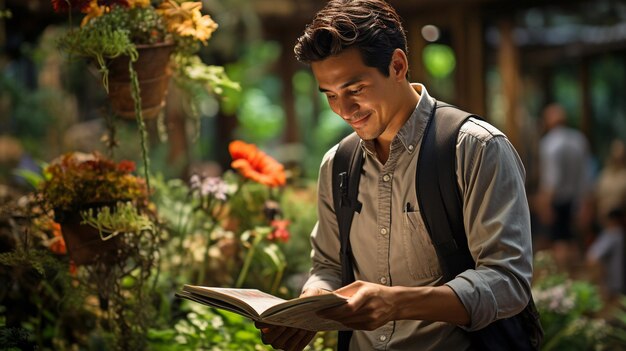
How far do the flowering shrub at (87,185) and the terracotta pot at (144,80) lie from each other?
256 mm

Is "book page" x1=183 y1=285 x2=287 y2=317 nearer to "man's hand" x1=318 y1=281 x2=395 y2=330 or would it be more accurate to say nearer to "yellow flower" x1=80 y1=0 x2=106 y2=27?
"man's hand" x1=318 y1=281 x2=395 y2=330

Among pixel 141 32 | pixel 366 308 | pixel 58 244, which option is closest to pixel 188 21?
pixel 141 32

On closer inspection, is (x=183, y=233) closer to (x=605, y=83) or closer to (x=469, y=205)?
(x=469, y=205)

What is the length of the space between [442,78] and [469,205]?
1063 centimetres

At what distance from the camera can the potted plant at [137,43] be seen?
130 inches

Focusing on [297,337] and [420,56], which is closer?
[297,337]

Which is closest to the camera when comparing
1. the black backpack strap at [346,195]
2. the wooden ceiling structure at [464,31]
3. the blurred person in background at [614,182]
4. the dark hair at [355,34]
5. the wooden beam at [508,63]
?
the dark hair at [355,34]

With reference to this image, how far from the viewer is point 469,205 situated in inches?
96.7

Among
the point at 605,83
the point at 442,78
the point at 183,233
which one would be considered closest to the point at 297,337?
the point at 183,233

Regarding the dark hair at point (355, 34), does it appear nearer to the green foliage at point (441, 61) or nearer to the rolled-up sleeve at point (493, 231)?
the rolled-up sleeve at point (493, 231)

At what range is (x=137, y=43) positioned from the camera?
350 centimetres

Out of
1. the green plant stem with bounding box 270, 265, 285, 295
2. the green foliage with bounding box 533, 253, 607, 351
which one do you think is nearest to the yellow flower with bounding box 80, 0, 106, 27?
the green plant stem with bounding box 270, 265, 285, 295

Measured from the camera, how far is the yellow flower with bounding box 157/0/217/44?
3482 mm

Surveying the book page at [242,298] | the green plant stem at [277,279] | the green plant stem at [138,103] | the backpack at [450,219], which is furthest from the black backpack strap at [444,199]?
the green plant stem at [277,279]
